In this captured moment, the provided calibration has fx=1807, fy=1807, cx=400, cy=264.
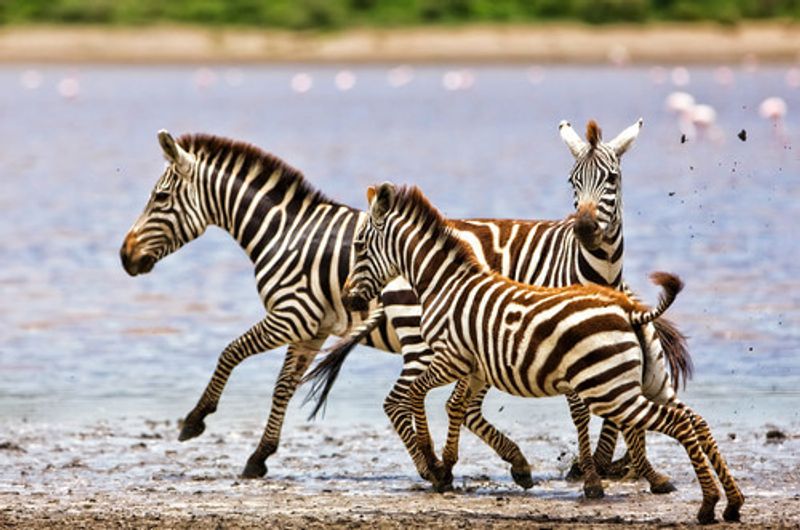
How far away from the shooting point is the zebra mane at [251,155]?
39.0 feet

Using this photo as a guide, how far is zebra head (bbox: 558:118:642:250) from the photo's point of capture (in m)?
9.99

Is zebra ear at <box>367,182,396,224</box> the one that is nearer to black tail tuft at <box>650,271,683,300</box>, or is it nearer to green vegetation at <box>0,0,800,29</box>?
black tail tuft at <box>650,271,683,300</box>

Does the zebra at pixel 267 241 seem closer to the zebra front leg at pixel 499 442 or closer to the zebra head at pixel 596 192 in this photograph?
the zebra front leg at pixel 499 442

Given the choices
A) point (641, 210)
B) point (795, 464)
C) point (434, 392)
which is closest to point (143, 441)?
point (434, 392)

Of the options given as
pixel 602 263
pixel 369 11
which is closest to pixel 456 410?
pixel 602 263

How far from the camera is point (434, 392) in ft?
44.8

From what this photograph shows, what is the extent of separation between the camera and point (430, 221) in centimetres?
1016

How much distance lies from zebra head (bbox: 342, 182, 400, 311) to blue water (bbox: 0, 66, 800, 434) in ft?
7.99

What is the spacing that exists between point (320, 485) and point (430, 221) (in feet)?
5.52

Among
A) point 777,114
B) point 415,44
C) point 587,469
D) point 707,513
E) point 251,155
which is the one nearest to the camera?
point 707,513

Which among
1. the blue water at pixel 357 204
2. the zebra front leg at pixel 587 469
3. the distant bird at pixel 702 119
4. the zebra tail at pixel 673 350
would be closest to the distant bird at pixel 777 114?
the blue water at pixel 357 204

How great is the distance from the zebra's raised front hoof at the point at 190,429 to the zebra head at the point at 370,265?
1563 mm

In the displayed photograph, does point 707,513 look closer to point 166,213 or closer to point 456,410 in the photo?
point 456,410

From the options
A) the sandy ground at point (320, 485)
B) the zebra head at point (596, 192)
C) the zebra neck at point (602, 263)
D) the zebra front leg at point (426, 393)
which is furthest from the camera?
the zebra neck at point (602, 263)
